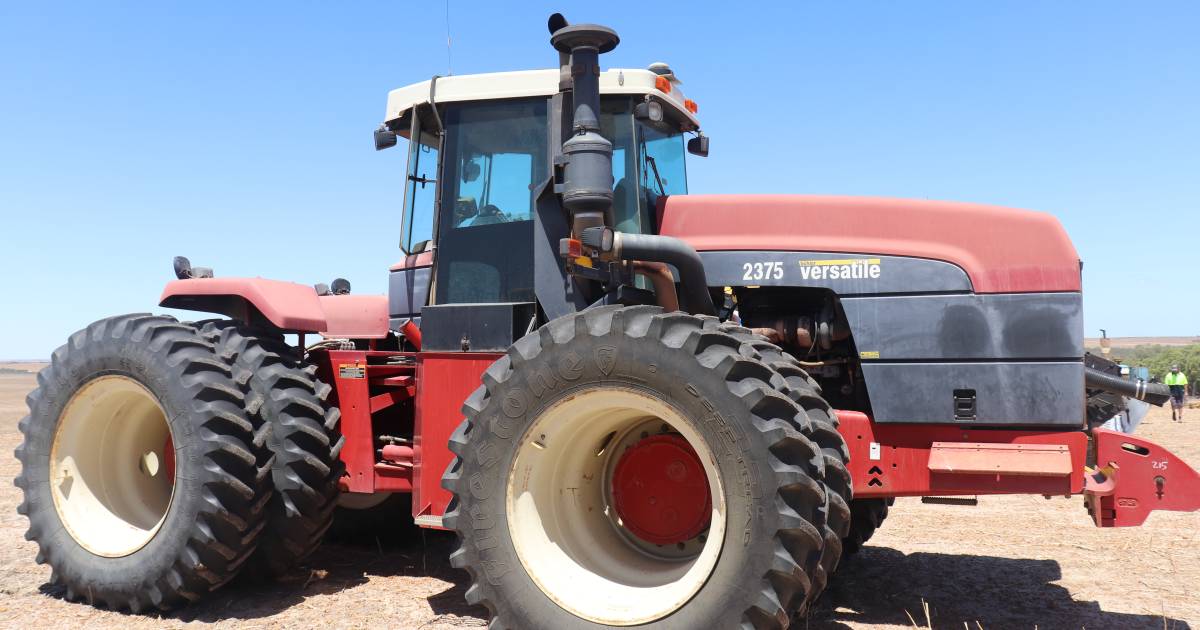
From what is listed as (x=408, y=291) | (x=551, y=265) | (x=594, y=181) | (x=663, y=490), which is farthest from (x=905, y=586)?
(x=408, y=291)

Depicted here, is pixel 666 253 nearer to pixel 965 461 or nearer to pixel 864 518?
pixel 965 461

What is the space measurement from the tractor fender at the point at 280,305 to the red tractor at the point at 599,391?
1.1 inches

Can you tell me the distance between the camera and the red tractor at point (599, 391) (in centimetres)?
431

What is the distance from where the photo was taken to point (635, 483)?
495 cm

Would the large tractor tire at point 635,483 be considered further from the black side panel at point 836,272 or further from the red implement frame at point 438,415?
the black side panel at point 836,272

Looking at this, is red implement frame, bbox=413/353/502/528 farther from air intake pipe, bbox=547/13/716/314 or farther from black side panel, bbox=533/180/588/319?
air intake pipe, bbox=547/13/716/314

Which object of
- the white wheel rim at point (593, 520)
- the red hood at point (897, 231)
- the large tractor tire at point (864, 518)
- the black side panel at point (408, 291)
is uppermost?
the red hood at point (897, 231)

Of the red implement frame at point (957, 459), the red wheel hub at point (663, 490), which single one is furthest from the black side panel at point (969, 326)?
the red wheel hub at point (663, 490)

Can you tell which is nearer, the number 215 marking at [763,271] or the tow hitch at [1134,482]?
the tow hitch at [1134,482]

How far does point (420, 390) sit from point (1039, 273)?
3.44 meters

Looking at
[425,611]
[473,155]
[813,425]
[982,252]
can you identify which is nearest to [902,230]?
[982,252]

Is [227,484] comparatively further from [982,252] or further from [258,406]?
[982,252]

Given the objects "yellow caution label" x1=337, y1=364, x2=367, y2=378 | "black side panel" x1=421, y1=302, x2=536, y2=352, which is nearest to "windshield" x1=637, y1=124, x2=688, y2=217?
"black side panel" x1=421, y1=302, x2=536, y2=352

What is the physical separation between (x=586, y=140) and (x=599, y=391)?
52.0 inches
